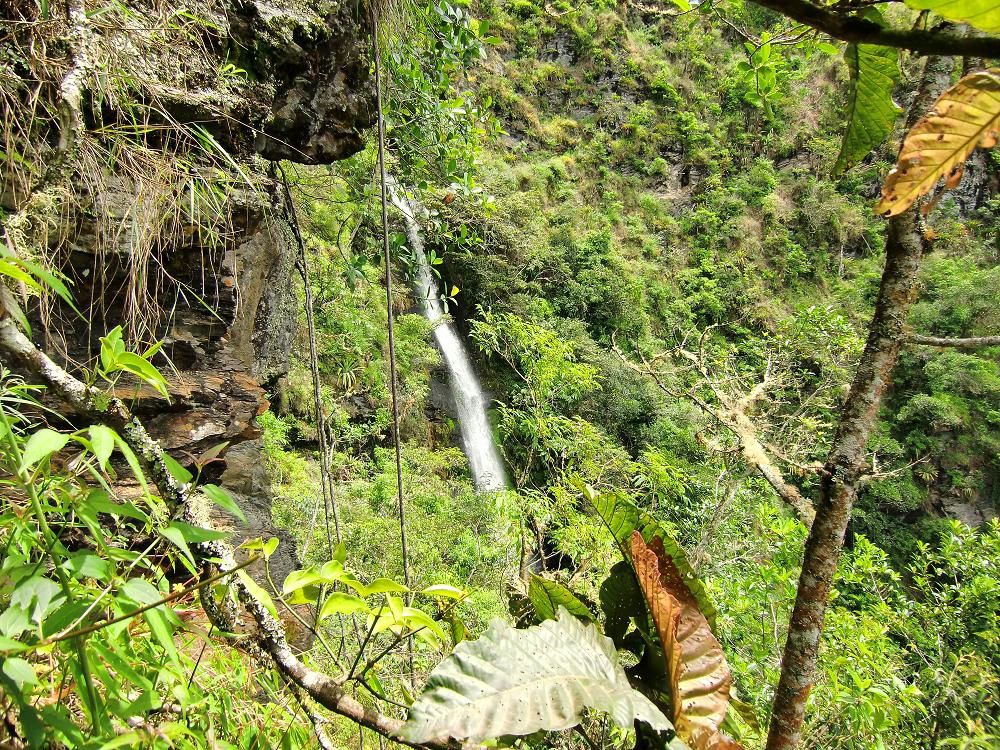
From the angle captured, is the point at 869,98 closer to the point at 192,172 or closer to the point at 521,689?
the point at 521,689

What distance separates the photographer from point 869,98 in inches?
22.0

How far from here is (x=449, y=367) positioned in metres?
9.48

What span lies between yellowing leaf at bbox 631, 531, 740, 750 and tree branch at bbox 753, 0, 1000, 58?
57cm

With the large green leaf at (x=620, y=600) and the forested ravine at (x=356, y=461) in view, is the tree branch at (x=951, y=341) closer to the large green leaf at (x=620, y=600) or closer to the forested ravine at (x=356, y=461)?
the forested ravine at (x=356, y=461)

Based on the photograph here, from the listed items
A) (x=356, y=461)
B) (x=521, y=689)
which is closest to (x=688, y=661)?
(x=521, y=689)

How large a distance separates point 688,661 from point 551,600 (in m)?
0.22

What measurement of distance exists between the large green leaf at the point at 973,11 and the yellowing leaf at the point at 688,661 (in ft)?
1.89

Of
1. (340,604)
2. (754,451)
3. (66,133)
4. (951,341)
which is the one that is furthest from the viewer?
(754,451)

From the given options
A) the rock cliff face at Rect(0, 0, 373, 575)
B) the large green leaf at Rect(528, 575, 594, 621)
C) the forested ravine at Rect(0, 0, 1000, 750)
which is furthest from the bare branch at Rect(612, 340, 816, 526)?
the rock cliff face at Rect(0, 0, 373, 575)

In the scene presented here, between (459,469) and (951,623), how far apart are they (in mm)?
6776

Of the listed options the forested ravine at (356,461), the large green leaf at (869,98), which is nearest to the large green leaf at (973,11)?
the forested ravine at (356,461)

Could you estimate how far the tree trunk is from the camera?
2.53 ft

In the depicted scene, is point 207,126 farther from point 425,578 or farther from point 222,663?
point 425,578

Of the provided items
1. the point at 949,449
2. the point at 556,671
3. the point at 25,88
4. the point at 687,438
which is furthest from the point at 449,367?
the point at 949,449
